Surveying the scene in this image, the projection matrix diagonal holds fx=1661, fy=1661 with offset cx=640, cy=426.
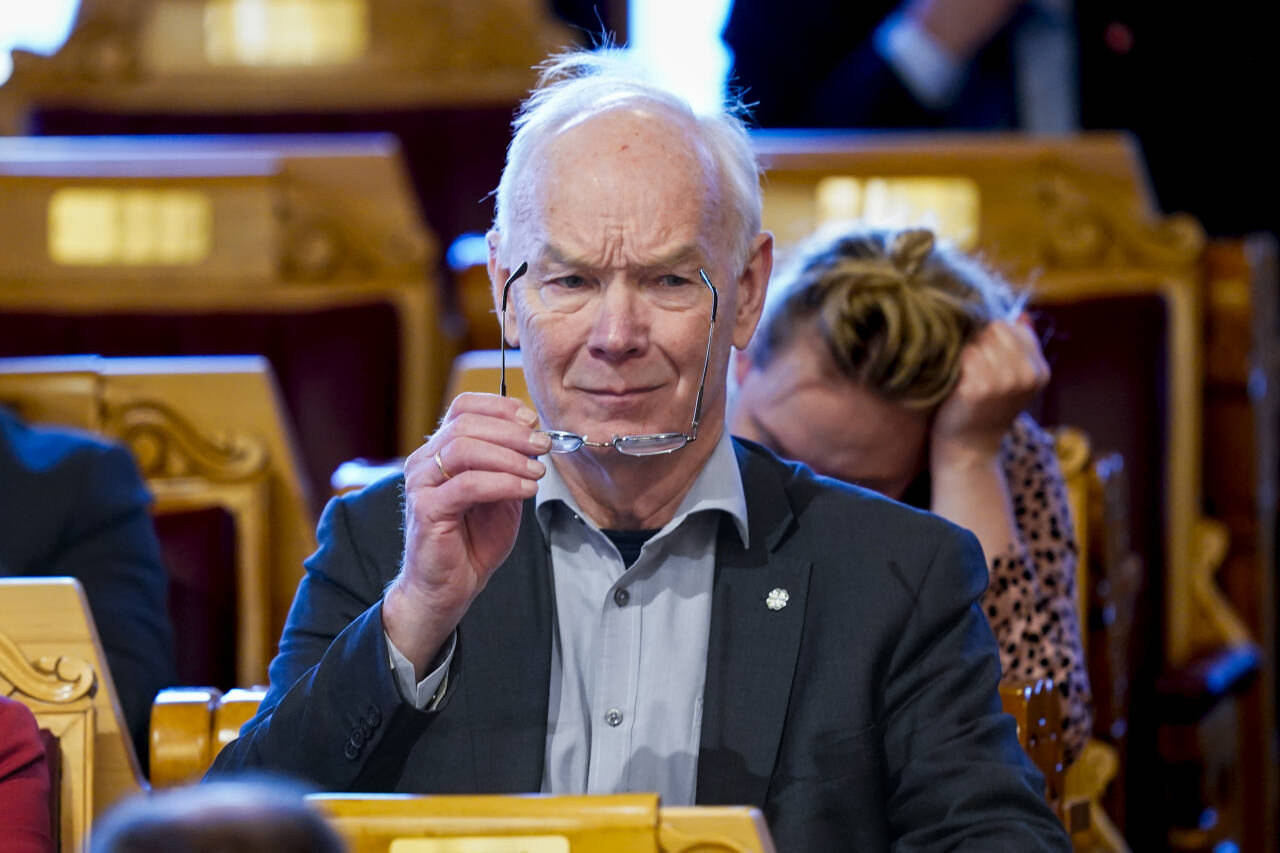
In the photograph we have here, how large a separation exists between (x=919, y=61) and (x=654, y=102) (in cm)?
178

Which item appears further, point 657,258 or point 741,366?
point 741,366

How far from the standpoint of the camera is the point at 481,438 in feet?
3.36

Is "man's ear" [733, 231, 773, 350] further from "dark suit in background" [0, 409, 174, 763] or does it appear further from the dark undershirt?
"dark suit in background" [0, 409, 174, 763]

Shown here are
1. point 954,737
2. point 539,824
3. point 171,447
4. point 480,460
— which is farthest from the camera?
point 171,447

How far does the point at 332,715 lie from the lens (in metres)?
1.09

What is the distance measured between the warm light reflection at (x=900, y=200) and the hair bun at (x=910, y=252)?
3.05ft

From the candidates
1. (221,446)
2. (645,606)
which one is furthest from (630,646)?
(221,446)

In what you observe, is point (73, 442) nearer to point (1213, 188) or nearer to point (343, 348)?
point (343, 348)

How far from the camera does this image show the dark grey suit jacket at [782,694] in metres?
1.10

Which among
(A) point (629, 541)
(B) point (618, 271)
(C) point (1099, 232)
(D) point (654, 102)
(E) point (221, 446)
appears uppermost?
(D) point (654, 102)

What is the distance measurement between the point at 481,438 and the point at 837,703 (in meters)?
0.32

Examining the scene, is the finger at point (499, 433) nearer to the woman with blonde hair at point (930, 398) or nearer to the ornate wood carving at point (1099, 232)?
the woman with blonde hair at point (930, 398)

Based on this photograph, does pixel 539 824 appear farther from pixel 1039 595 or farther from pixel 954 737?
pixel 1039 595

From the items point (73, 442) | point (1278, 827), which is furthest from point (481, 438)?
point (1278, 827)
